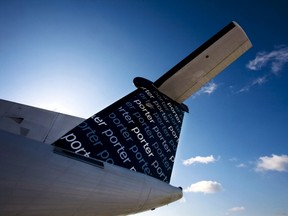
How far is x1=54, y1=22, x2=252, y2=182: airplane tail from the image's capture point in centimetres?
357

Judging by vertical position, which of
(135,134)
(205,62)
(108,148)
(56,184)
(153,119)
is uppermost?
(205,62)

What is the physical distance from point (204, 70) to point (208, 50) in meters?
0.45

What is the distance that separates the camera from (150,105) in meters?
4.98

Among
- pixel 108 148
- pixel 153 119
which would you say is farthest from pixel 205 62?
pixel 108 148

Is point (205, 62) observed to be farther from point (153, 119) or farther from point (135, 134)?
point (135, 134)

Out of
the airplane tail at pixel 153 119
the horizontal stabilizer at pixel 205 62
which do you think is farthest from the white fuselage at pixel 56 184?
the horizontal stabilizer at pixel 205 62

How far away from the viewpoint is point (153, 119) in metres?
4.79

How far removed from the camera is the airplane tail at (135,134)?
3486 millimetres

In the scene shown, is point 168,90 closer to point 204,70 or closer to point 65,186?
point 204,70

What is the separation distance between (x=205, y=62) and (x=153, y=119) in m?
1.74

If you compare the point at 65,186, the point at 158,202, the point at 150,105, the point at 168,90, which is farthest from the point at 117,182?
the point at 168,90

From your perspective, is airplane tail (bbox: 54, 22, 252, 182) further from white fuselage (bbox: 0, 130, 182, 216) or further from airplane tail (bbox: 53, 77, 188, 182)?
white fuselage (bbox: 0, 130, 182, 216)

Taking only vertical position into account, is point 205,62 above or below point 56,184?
above

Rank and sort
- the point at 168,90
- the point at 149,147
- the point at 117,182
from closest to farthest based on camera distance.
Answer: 1. the point at 117,182
2. the point at 149,147
3. the point at 168,90
